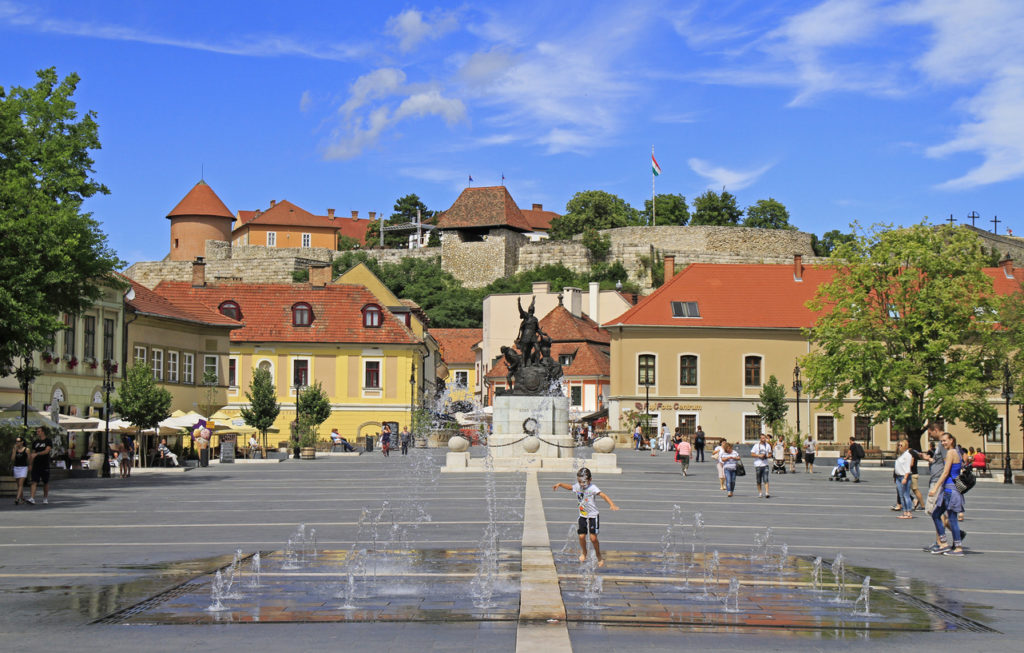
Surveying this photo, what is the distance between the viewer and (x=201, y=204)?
395ft

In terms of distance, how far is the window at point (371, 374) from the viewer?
61594mm

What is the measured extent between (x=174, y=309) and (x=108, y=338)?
825cm

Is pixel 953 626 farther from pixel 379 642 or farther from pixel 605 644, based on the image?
pixel 379 642

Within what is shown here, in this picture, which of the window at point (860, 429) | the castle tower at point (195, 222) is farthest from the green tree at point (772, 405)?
the castle tower at point (195, 222)

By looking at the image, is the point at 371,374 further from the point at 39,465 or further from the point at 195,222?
the point at 195,222

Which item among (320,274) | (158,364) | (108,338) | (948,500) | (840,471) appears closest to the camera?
(948,500)

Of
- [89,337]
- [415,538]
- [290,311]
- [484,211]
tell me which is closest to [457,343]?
[484,211]

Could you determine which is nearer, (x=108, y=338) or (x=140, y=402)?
(x=140, y=402)

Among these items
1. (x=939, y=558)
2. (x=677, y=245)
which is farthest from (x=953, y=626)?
(x=677, y=245)

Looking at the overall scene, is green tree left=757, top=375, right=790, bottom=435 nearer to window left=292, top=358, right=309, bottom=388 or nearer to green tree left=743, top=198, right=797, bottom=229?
window left=292, top=358, right=309, bottom=388

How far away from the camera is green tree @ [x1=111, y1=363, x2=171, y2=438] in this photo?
37.2 m

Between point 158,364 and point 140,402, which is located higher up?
point 158,364

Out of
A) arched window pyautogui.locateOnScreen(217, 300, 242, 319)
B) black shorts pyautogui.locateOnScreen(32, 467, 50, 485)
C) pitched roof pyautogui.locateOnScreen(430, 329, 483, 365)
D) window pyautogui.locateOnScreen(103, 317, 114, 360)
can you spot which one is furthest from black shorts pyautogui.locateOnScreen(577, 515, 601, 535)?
pitched roof pyautogui.locateOnScreen(430, 329, 483, 365)

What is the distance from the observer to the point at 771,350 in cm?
6259
